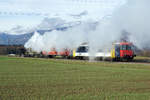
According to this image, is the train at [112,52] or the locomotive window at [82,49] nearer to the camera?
the train at [112,52]

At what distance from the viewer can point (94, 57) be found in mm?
59031

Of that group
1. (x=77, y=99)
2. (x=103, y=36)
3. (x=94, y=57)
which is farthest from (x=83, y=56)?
(x=77, y=99)

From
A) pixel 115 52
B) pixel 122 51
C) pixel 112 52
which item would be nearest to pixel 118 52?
pixel 115 52

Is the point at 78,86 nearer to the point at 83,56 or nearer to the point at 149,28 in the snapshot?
the point at 149,28

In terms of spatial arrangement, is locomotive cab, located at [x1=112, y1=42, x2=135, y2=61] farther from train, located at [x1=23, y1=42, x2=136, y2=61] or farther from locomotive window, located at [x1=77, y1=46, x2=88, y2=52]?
locomotive window, located at [x1=77, y1=46, x2=88, y2=52]

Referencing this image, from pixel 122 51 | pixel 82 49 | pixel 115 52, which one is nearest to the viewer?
pixel 115 52

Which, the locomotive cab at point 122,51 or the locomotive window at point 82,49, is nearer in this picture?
the locomotive cab at point 122,51

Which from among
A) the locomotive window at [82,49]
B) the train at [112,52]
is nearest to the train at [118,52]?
the train at [112,52]

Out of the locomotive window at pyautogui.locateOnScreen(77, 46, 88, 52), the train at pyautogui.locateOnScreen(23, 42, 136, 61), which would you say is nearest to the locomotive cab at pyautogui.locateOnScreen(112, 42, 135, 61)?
the train at pyautogui.locateOnScreen(23, 42, 136, 61)

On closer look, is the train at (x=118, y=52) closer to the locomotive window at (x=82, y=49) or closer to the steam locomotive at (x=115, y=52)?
the steam locomotive at (x=115, y=52)

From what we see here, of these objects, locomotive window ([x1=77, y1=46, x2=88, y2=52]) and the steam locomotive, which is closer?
the steam locomotive

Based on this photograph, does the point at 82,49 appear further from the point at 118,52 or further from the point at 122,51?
the point at 122,51

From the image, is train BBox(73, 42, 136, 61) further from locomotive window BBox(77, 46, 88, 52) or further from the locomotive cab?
locomotive window BBox(77, 46, 88, 52)

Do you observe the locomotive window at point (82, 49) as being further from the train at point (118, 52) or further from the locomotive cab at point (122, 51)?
the locomotive cab at point (122, 51)
